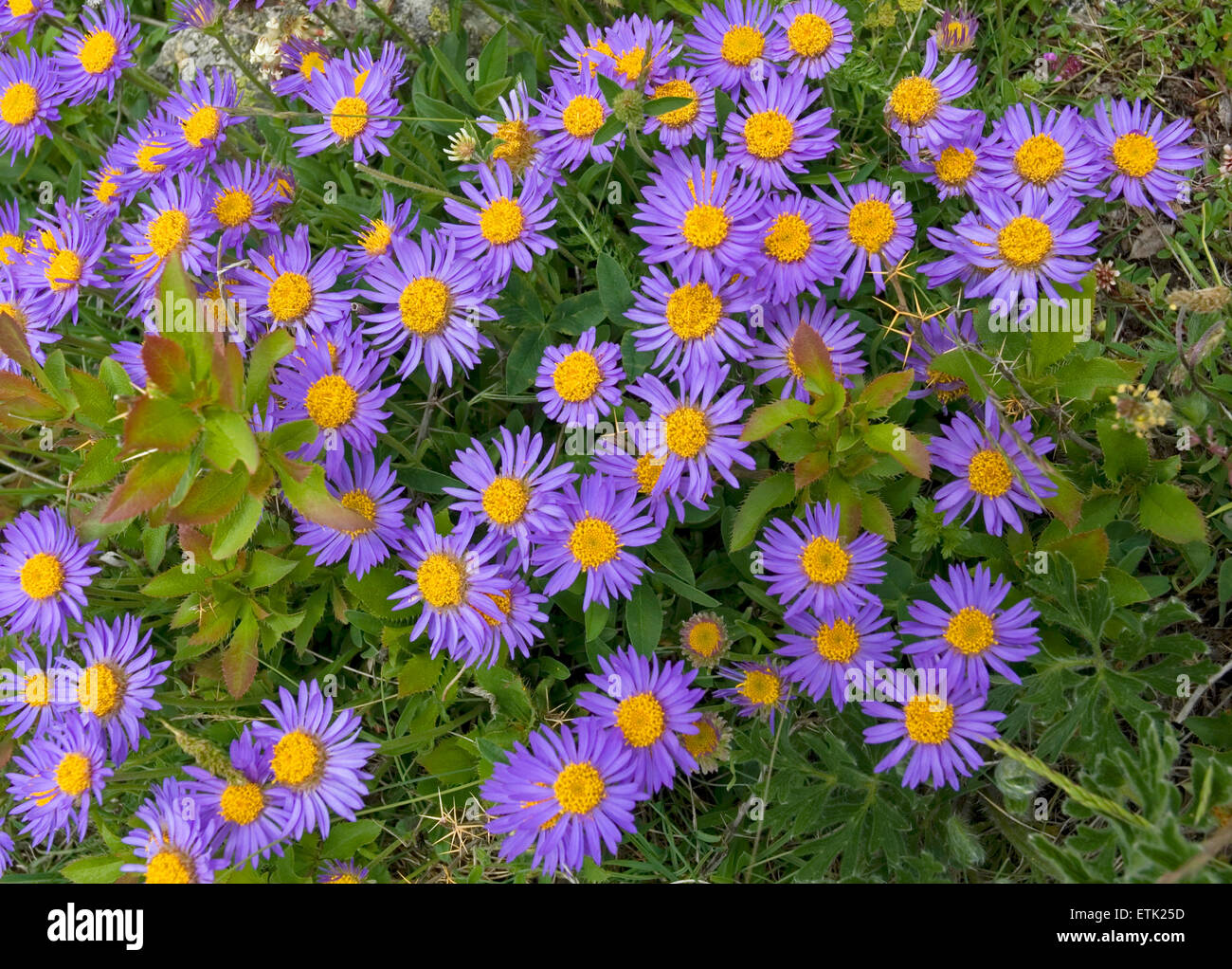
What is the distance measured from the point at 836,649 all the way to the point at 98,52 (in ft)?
12.4

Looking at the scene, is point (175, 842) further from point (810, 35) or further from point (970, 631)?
point (810, 35)

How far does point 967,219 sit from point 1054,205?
0.90 ft

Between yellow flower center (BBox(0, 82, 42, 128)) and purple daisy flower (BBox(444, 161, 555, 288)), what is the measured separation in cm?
200

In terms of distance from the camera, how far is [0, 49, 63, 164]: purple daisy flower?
13.3ft

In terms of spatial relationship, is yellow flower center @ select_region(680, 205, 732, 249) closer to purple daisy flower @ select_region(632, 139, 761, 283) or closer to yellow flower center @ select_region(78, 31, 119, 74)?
purple daisy flower @ select_region(632, 139, 761, 283)

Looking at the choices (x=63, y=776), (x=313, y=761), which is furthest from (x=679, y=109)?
(x=63, y=776)

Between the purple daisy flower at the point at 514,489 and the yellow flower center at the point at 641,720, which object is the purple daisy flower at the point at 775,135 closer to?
the purple daisy flower at the point at 514,489

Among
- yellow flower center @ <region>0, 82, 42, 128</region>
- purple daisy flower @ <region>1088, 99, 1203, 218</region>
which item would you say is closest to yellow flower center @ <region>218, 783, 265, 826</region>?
yellow flower center @ <region>0, 82, 42, 128</region>

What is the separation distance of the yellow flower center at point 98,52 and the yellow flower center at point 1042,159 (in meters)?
3.58

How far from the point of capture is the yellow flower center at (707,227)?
3.23 m

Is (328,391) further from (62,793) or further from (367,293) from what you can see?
(62,793)

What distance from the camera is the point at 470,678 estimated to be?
369 centimetres

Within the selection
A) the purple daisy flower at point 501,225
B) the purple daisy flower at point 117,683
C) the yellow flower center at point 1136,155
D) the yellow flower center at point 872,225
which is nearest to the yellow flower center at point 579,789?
the purple daisy flower at point 117,683

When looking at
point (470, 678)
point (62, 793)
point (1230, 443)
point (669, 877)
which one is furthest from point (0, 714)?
point (1230, 443)
